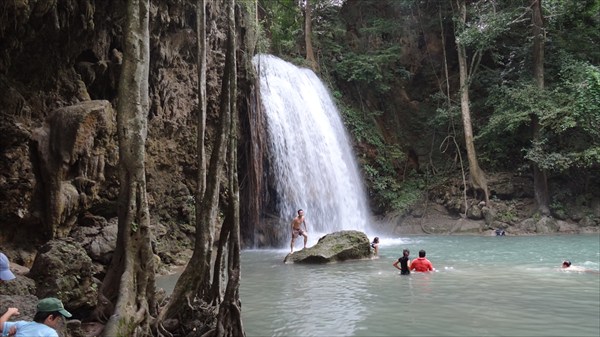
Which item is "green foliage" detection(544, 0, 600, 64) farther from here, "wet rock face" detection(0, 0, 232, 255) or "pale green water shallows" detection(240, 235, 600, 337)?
"wet rock face" detection(0, 0, 232, 255)

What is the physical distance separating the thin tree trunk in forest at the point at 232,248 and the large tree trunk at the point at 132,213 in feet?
2.77

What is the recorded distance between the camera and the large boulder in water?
12594 mm

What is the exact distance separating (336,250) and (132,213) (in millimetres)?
7951

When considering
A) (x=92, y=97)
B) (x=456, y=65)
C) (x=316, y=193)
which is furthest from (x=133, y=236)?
(x=456, y=65)

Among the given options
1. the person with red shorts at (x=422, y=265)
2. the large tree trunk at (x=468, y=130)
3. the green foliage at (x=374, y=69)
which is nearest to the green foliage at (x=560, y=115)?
the large tree trunk at (x=468, y=130)

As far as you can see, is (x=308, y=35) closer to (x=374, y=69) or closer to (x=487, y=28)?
(x=374, y=69)

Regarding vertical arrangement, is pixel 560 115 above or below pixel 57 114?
above

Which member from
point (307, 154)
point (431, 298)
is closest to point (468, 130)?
point (307, 154)

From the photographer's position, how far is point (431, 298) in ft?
26.0

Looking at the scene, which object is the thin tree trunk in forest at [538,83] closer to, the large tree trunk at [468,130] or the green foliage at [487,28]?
the green foliage at [487,28]

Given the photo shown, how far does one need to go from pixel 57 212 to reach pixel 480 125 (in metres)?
20.2

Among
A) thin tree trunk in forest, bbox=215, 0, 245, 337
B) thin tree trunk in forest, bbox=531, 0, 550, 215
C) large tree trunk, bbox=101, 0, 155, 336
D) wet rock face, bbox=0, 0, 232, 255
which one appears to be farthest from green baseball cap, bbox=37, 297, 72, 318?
thin tree trunk in forest, bbox=531, 0, 550, 215

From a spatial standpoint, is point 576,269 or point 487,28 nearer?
point 576,269

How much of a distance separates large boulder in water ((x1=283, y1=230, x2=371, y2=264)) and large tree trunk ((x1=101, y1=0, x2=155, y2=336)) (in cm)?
723
